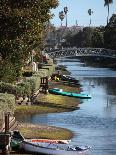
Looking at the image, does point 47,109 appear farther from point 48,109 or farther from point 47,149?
point 47,149

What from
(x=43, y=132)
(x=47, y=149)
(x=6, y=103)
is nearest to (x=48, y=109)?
(x=43, y=132)

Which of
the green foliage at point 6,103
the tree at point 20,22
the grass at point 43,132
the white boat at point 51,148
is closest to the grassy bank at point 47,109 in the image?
the grass at point 43,132

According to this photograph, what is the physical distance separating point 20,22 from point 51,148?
11228mm

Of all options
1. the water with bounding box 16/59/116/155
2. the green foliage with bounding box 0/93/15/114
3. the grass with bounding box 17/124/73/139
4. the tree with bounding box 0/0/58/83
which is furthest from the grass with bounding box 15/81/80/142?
the tree with bounding box 0/0/58/83

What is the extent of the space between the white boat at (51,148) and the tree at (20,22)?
392 inches

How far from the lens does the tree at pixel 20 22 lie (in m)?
46.0

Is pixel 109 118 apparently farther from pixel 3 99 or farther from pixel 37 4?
pixel 37 4

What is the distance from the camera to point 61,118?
63969 millimetres

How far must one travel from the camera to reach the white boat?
4062 centimetres

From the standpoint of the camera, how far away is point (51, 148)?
134 ft

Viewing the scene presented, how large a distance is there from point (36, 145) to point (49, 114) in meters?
25.6

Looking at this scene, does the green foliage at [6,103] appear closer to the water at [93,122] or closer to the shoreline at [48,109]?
the shoreline at [48,109]

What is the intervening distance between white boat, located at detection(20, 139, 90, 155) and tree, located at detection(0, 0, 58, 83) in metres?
9.97

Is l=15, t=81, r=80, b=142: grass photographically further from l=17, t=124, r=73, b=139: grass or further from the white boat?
the white boat
